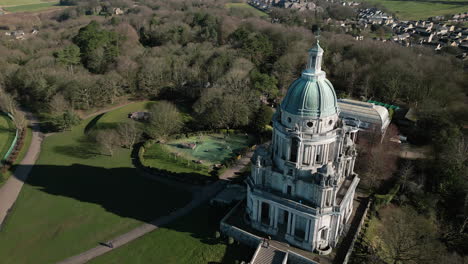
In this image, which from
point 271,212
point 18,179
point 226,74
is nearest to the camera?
point 271,212

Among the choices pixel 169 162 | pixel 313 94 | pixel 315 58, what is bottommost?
pixel 169 162

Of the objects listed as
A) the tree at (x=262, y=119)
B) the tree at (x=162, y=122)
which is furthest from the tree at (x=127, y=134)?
the tree at (x=262, y=119)

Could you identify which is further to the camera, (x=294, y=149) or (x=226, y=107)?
(x=226, y=107)

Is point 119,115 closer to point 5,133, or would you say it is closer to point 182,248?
point 5,133

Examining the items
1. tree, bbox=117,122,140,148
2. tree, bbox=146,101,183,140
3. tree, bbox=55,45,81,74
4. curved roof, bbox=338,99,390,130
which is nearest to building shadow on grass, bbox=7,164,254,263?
tree, bbox=117,122,140,148

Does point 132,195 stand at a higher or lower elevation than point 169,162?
lower

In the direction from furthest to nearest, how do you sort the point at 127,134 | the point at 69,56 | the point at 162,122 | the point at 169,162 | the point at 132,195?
1. the point at 69,56
2. the point at 162,122
3. the point at 127,134
4. the point at 169,162
5. the point at 132,195

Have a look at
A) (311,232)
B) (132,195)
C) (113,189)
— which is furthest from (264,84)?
(311,232)
